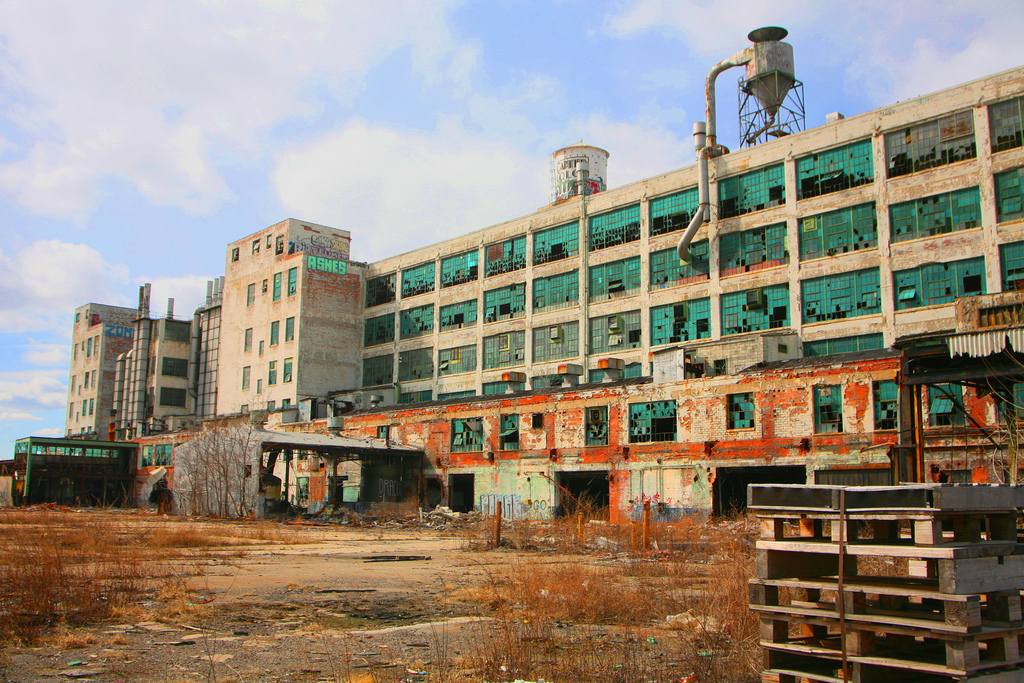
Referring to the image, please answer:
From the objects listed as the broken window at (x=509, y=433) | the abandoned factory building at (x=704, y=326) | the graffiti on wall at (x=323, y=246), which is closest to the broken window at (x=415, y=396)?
the abandoned factory building at (x=704, y=326)

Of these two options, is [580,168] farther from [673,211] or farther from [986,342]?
[986,342]

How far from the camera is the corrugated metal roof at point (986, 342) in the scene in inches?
500

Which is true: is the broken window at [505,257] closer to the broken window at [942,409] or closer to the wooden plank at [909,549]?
the broken window at [942,409]

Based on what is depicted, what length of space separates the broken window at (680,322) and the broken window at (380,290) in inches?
837

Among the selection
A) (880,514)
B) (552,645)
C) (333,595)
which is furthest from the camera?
(333,595)

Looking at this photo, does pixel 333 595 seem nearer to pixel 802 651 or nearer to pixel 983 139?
pixel 802 651

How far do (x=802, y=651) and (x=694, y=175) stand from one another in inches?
1335

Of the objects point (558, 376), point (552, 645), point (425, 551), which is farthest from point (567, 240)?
point (552, 645)

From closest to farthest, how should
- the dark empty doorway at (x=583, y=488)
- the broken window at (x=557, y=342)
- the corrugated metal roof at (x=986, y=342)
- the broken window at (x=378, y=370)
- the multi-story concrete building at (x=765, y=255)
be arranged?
the corrugated metal roof at (x=986, y=342)
the multi-story concrete building at (x=765, y=255)
the dark empty doorway at (x=583, y=488)
the broken window at (x=557, y=342)
the broken window at (x=378, y=370)

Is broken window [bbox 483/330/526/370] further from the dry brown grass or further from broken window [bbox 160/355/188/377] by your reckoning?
broken window [bbox 160/355/188/377]

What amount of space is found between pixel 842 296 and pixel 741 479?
8.96 metres

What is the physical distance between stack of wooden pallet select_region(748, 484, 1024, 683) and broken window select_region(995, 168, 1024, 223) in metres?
27.0

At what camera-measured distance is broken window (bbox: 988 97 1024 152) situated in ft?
91.1

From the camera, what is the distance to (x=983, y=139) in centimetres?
2842
